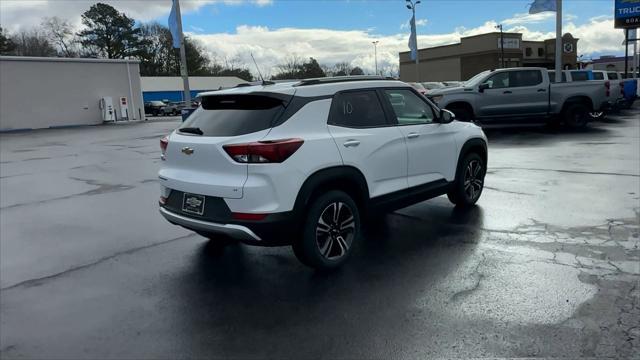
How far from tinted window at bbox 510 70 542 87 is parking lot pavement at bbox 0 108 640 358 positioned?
8878 millimetres

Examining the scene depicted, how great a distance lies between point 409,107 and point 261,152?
7.93ft

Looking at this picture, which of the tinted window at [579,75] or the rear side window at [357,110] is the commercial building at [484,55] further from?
the rear side window at [357,110]

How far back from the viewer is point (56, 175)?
1155 centimetres

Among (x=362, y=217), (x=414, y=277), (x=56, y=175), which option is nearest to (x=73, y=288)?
(x=362, y=217)

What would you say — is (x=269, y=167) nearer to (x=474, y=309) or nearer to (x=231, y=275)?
(x=231, y=275)

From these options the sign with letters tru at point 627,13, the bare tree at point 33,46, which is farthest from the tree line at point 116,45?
the sign with letters tru at point 627,13

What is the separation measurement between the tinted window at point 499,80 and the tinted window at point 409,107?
11062mm

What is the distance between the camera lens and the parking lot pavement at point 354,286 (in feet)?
11.7

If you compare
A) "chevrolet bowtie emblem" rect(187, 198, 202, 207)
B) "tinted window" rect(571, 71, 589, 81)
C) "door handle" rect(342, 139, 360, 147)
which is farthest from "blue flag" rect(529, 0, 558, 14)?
"chevrolet bowtie emblem" rect(187, 198, 202, 207)

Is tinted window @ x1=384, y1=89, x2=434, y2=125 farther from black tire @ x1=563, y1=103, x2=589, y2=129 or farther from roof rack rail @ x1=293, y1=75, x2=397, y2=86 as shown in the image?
black tire @ x1=563, y1=103, x2=589, y2=129

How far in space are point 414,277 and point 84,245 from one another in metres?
3.94

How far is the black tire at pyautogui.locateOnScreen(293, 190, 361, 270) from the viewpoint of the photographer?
4637 millimetres

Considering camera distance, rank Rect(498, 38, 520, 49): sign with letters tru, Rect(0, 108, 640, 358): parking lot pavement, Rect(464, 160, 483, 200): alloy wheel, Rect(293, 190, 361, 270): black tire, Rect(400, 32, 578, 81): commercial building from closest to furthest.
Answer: Rect(0, 108, 640, 358): parking lot pavement, Rect(293, 190, 361, 270): black tire, Rect(464, 160, 483, 200): alloy wheel, Rect(498, 38, 520, 49): sign with letters tru, Rect(400, 32, 578, 81): commercial building

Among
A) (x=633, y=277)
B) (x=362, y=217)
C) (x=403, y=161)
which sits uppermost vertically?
(x=403, y=161)
